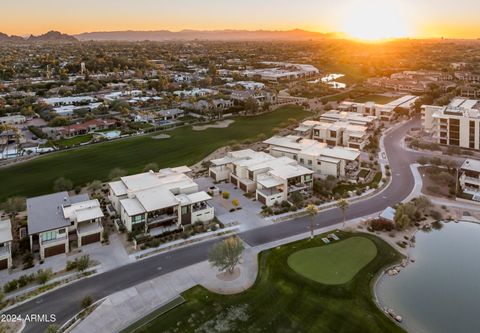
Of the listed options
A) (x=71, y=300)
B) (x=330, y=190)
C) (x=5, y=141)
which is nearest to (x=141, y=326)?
(x=71, y=300)

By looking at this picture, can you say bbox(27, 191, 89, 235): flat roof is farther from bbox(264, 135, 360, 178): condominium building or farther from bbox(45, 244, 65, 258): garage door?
bbox(264, 135, 360, 178): condominium building

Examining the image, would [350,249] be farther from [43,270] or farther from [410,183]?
[43,270]

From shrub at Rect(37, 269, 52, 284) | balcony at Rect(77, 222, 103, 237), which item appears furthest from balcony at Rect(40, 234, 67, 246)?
shrub at Rect(37, 269, 52, 284)

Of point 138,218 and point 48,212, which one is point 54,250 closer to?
point 48,212

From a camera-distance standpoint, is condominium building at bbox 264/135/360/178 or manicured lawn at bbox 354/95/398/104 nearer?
condominium building at bbox 264/135/360/178

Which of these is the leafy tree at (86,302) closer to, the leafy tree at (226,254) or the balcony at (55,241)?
the balcony at (55,241)

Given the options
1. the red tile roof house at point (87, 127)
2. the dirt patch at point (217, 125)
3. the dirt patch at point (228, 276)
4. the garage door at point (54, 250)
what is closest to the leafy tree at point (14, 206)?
the garage door at point (54, 250)
